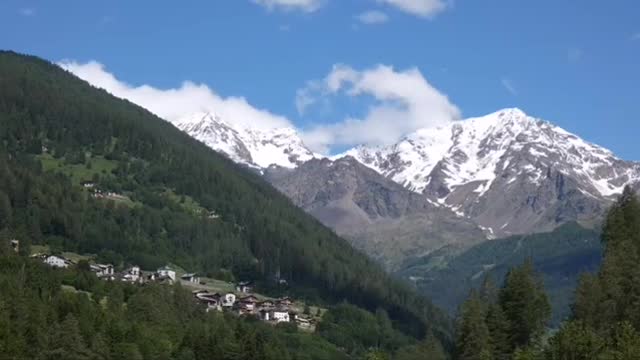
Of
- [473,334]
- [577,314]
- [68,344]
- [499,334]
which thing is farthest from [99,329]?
[577,314]

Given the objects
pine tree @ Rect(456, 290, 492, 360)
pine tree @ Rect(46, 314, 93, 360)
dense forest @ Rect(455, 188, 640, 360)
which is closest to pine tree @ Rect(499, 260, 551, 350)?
dense forest @ Rect(455, 188, 640, 360)

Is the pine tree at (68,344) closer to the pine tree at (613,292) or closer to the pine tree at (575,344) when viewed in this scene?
the pine tree at (575,344)

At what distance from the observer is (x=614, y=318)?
11856 cm

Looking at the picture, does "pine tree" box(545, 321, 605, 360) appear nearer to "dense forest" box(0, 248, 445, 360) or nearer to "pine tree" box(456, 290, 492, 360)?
"pine tree" box(456, 290, 492, 360)

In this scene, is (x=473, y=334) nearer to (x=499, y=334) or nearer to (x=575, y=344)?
(x=499, y=334)

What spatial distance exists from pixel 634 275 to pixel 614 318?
4.97 metres

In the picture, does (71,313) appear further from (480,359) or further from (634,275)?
(634,275)

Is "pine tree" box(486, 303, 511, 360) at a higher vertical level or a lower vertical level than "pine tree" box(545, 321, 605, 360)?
higher

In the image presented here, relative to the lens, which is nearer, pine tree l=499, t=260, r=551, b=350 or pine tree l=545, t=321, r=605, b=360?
pine tree l=545, t=321, r=605, b=360

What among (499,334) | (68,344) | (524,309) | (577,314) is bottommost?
(68,344)

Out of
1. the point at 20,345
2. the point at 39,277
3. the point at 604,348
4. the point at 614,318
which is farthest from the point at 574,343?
the point at 39,277

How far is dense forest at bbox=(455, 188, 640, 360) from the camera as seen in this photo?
352 feet

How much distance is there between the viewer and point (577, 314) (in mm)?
125438

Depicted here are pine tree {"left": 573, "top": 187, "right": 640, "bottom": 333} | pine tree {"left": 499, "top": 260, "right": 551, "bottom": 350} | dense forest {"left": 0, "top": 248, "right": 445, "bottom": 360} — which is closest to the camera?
pine tree {"left": 573, "top": 187, "right": 640, "bottom": 333}
